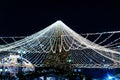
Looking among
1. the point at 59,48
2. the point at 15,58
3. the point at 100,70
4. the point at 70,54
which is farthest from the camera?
the point at 100,70

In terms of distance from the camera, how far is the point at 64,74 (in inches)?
356

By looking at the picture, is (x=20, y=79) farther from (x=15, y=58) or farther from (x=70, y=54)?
(x=70, y=54)

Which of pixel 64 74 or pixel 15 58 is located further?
pixel 15 58

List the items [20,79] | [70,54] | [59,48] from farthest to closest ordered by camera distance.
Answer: [70,54] < [59,48] < [20,79]

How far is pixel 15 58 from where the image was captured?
28453 mm

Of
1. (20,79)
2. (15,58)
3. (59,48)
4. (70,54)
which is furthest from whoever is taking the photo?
(70,54)

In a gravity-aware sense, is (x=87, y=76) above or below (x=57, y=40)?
below

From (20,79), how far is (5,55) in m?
22.8

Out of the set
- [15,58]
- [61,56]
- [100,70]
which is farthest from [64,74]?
[100,70]

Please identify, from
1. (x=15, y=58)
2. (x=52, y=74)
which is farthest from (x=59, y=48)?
(x=52, y=74)

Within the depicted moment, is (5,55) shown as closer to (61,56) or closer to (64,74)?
(61,56)

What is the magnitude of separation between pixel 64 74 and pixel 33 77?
0.90 metres

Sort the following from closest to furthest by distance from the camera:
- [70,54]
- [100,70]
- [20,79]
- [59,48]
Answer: [20,79] → [59,48] → [70,54] → [100,70]

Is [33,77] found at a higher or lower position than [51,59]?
lower
